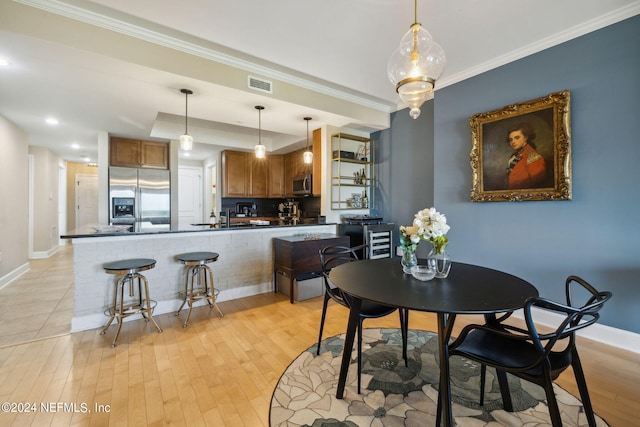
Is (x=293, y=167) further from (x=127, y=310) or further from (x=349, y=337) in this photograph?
(x=349, y=337)

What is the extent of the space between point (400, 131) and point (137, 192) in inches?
180

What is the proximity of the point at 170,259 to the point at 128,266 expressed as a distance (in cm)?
61

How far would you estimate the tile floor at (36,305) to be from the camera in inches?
102

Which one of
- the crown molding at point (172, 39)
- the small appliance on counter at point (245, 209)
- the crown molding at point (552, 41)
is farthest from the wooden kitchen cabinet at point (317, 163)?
the small appliance on counter at point (245, 209)

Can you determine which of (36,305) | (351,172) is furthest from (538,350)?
(36,305)

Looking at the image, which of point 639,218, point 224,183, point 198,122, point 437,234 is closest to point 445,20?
point 437,234

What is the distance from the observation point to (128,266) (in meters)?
2.49

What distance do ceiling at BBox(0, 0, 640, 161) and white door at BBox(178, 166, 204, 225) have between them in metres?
3.66

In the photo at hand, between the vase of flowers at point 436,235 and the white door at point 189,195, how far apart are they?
7.12 m

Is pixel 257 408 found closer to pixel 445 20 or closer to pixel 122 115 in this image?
pixel 445 20

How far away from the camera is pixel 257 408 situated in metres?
1.66

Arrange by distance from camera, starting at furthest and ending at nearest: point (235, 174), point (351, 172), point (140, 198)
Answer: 1. point (235, 174)
2. point (140, 198)
3. point (351, 172)

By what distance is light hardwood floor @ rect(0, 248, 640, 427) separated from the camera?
1.62 m

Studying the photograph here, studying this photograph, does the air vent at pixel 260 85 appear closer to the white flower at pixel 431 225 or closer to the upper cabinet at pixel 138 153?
the white flower at pixel 431 225
